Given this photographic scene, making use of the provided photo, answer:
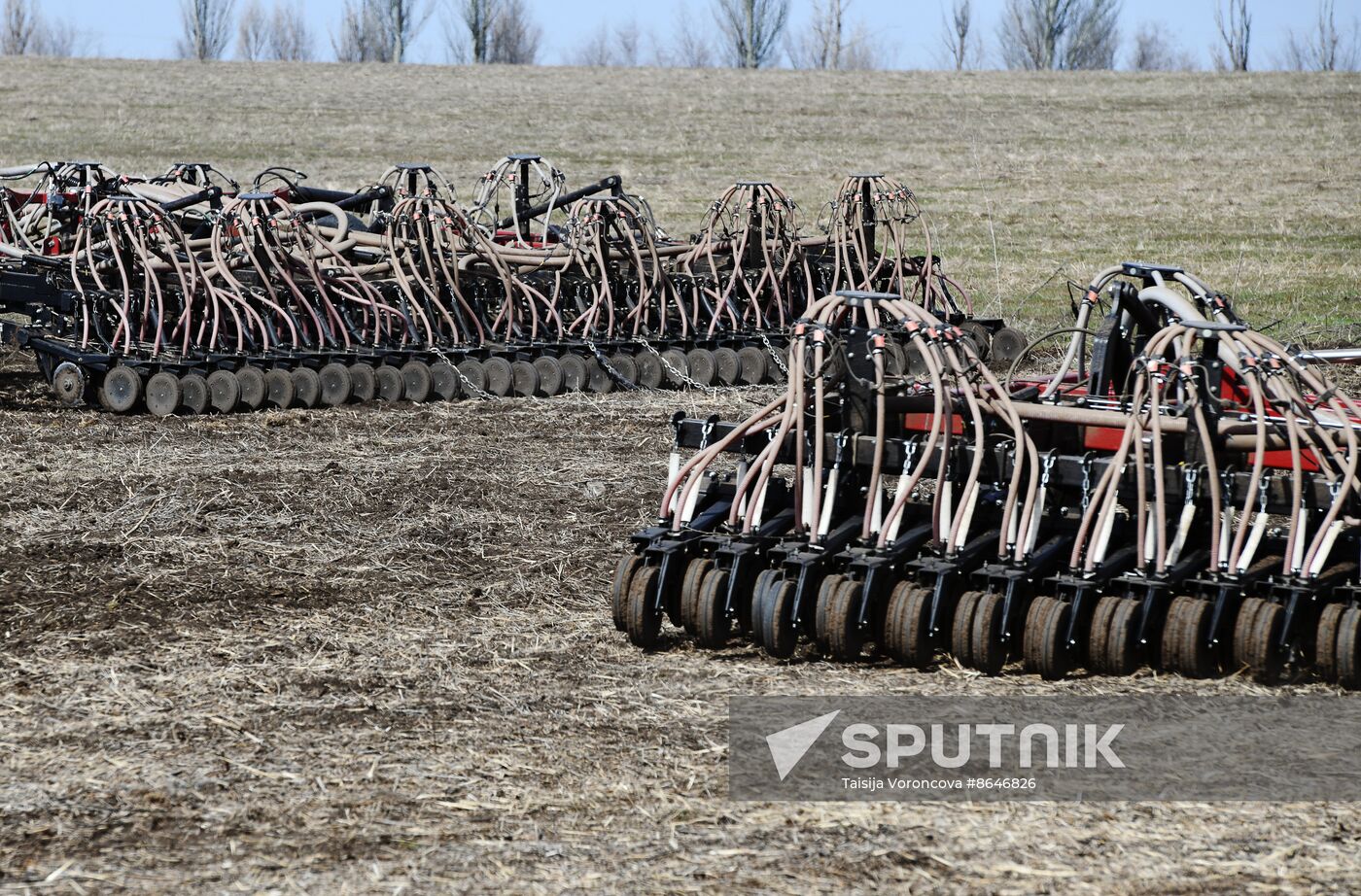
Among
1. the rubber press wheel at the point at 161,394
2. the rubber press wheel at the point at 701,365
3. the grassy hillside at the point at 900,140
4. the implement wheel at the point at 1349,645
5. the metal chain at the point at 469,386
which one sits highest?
the grassy hillside at the point at 900,140

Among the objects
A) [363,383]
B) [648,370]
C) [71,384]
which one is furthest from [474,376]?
[71,384]

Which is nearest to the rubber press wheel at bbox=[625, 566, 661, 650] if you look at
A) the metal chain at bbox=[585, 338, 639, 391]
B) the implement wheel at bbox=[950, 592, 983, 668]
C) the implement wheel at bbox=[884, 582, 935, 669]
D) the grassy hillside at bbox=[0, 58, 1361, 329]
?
the implement wheel at bbox=[884, 582, 935, 669]

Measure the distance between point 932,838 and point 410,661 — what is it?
2124 millimetres

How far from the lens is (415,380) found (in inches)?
452

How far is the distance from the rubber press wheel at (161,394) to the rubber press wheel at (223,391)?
23cm

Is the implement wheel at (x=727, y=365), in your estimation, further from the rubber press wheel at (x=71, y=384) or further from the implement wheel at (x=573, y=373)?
the rubber press wheel at (x=71, y=384)

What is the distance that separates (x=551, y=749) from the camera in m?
4.73

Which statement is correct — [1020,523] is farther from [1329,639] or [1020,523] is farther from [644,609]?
[644,609]

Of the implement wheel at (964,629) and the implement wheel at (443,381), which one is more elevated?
the implement wheel at (443,381)

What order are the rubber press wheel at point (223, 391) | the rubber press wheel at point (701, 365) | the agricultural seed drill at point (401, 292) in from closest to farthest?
the rubber press wheel at point (223, 391) → the agricultural seed drill at point (401, 292) → the rubber press wheel at point (701, 365)

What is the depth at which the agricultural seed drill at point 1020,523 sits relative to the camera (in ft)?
17.2

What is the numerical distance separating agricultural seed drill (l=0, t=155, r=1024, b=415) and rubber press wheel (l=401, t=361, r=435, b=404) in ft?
0.03

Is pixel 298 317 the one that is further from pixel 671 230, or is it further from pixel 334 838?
pixel 671 230

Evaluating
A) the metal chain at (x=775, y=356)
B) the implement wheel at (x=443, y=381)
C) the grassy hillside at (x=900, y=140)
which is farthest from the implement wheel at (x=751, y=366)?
the grassy hillside at (x=900, y=140)
